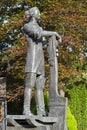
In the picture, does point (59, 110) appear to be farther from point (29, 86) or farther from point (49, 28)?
point (49, 28)

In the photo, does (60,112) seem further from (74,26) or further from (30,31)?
(74,26)

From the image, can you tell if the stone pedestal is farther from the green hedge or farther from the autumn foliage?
the green hedge

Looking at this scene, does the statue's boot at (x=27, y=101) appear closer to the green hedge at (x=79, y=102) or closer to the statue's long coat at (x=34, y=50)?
the statue's long coat at (x=34, y=50)

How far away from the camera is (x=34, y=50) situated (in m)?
9.15

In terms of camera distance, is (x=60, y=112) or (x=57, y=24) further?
(x=57, y=24)

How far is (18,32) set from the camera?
19.3m

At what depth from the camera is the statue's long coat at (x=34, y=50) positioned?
910cm

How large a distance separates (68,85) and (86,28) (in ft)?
9.47

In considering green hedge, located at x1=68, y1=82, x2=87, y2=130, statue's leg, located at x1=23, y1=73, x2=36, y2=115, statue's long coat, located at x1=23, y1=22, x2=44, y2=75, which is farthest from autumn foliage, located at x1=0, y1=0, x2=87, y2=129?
statue's leg, located at x1=23, y1=73, x2=36, y2=115

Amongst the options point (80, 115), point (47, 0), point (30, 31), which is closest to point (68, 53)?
point (47, 0)

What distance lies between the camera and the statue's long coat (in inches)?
358

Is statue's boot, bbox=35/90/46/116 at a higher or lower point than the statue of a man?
lower

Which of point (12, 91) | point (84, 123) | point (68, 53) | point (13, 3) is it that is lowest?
point (84, 123)

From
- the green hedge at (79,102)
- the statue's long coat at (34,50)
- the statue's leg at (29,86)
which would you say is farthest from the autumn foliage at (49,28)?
the statue's leg at (29,86)
